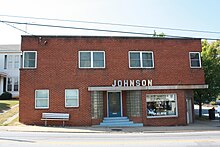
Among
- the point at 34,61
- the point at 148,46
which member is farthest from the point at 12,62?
the point at 148,46

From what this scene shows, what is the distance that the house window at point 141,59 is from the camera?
2106cm

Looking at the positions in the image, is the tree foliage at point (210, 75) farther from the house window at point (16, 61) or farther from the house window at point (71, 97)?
the house window at point (16, 61)

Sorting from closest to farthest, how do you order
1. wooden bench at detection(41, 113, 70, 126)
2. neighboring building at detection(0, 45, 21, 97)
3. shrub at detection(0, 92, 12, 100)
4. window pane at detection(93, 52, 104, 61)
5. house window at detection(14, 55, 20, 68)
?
wooden bench at detection(41, 113, 70, 126), window pane at detection(93, 52, 104, 61), shrub at detection(0, 92, 12, 100), neighboring building at detection(0, 45, 21, 97), house window at detection(14, 55, 20, 68)

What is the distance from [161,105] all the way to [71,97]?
7.53 meters

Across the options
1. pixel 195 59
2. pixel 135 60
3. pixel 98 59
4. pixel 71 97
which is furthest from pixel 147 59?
pixel 71 97

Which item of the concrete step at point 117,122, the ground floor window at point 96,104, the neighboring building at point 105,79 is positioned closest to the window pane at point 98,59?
the neighboring building at point 105,79

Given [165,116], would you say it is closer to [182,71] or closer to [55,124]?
[182,71]

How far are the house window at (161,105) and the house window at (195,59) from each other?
349 centimetres

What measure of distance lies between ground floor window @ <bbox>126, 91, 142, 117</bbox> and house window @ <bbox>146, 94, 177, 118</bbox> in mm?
778

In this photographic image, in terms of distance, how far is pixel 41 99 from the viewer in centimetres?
1964

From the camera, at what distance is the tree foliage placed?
85.0 ft

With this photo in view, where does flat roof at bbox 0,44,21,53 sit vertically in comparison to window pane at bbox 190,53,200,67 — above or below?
above

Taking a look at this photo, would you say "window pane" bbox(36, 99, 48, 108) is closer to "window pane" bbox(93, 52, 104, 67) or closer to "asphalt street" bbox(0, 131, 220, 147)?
"window pane" bbox(93, 52, 104, 67)

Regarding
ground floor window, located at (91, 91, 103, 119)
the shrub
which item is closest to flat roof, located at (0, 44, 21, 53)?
the shrub
